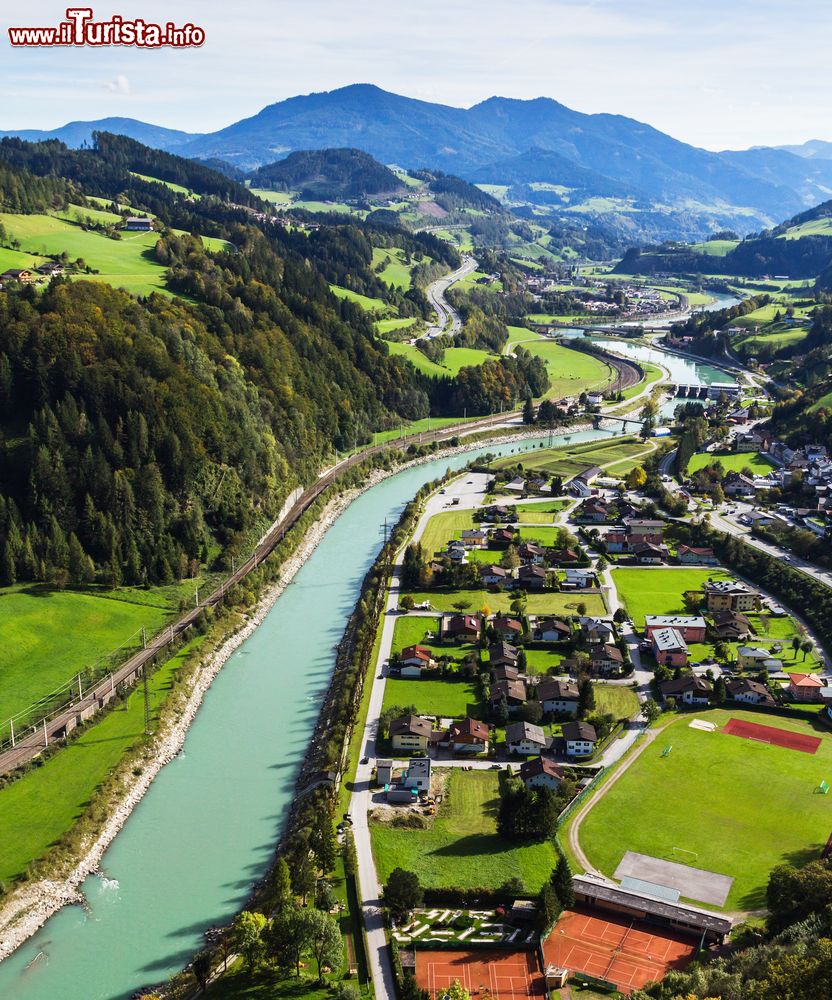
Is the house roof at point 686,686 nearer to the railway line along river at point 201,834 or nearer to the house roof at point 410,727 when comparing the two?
the house roof at point 410,727

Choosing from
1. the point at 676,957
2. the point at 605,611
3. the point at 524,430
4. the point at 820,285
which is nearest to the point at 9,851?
the point at 676,957

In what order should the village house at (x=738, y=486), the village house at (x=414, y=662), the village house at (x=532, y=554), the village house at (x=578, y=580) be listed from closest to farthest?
the village house at (x=414, y=662), the village house at (x=578, y=580), the village house at (x=532, y=554), the village house at (x=738, y=486)

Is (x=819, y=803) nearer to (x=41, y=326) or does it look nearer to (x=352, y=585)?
(x=352, y=585)

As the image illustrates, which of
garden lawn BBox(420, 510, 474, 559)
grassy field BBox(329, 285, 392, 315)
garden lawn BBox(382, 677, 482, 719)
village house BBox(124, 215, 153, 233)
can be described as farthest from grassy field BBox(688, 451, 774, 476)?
village house BBox(124, 215, 153, 233)

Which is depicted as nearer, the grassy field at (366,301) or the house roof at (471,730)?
the house roof at (471,730)

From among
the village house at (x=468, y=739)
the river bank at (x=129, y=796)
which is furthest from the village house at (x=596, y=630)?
the river bank at (x=129, y=796)

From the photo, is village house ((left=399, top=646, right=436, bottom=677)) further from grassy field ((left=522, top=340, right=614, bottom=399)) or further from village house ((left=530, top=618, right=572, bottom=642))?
grassy field ((left=522, top=340, right=614, bottom=399))

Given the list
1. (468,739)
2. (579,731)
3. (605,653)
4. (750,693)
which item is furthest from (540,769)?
(750,693)
